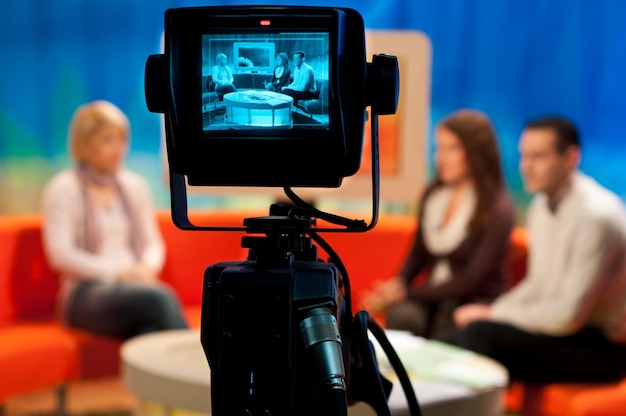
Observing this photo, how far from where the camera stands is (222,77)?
104 cm

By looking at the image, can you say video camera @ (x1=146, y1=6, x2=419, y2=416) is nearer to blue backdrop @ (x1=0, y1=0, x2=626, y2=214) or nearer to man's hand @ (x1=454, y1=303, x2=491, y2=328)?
man's hand @ (x1=454, y1=303, x2=491, y2=328)

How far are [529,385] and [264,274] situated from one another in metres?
1.93

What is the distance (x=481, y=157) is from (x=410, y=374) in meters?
1.26

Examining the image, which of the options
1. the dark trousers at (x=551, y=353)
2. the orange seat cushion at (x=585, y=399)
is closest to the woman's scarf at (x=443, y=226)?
the dark trousers at (x=551, y=353)

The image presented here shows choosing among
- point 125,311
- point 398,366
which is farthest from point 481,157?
point 398,366

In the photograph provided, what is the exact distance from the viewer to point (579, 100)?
4.01 meters

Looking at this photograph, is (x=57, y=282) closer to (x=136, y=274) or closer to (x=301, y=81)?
(x=136, y=274)

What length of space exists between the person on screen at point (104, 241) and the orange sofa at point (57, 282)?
114mm

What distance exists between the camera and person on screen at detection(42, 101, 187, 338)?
3.22 m

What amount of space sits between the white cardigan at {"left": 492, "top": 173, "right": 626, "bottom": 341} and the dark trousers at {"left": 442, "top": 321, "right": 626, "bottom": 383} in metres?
0.04

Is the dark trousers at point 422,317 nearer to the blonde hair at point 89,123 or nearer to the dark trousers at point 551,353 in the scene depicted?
the dark trousers at point 551,353

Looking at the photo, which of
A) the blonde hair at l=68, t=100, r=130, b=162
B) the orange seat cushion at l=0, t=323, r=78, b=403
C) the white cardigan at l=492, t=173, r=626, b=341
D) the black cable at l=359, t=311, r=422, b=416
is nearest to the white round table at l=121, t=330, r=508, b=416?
the white cardigan at l=492, t=173, r=626, b=341

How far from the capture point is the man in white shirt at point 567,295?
2.65 m

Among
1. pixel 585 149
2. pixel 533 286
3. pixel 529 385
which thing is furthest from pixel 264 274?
pixel 585 149
